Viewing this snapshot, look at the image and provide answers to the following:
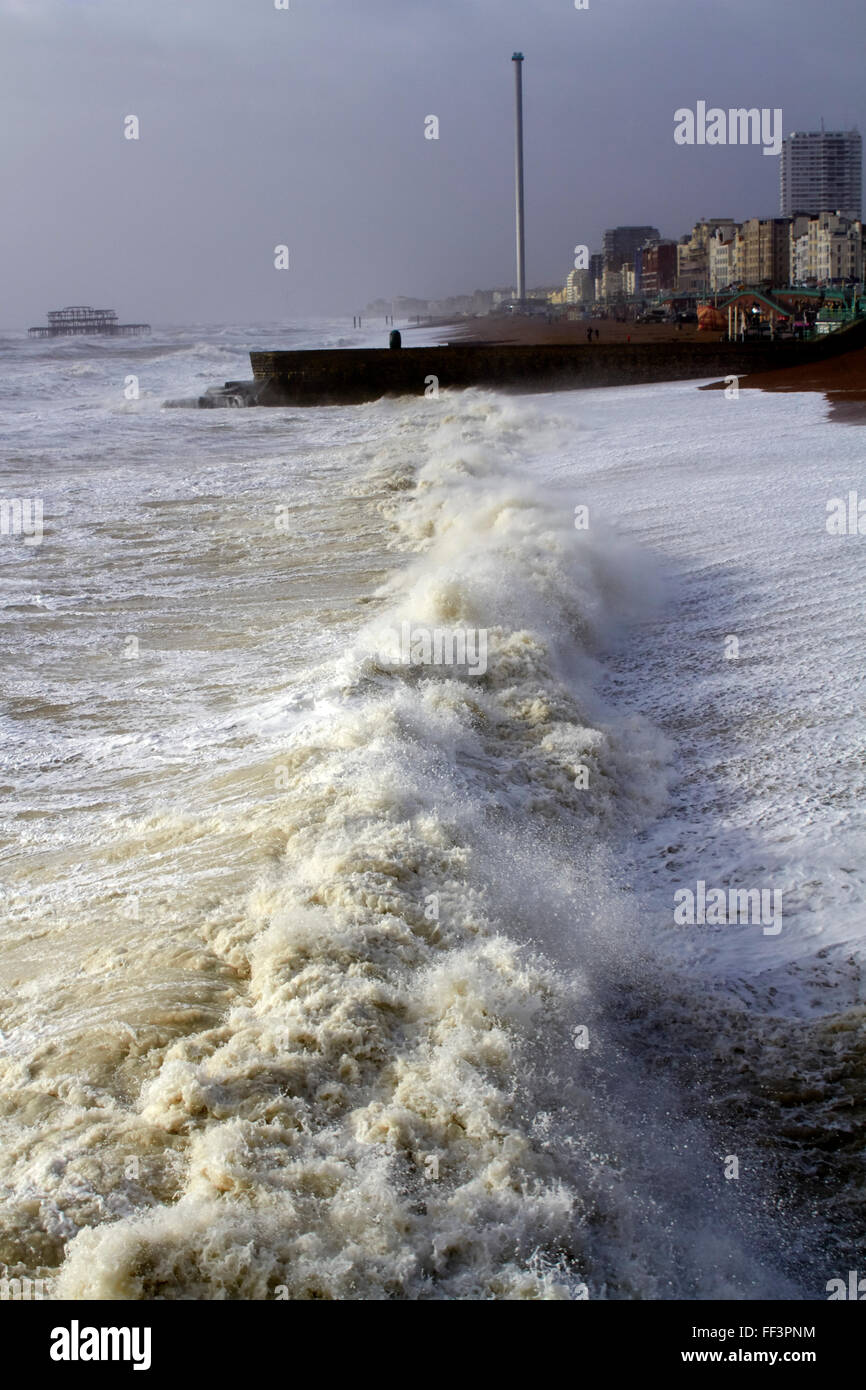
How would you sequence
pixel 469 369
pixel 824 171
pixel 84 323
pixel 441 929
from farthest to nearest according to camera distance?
pixel 824 171, pixel 84 323, pixel 469 369, pixel 441 929

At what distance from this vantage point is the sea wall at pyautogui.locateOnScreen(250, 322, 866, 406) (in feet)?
101

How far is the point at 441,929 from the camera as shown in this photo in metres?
4.44

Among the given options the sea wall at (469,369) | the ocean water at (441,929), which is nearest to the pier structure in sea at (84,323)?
the sea wall at (469,369)

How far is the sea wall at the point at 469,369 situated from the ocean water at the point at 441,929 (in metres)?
21.5

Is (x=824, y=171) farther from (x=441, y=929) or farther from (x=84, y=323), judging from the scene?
(x=441, y=929)

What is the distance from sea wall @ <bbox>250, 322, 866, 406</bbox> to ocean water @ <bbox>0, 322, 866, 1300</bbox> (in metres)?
21.5

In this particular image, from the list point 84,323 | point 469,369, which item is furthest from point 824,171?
point 469,369

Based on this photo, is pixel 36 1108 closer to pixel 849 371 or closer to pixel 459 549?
pixel 459 549

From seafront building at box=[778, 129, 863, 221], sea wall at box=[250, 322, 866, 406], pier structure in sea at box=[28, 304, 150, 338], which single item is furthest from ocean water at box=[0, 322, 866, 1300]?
seafront building at box=[778, 129, 863, 221]

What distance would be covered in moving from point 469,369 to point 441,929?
2922cm

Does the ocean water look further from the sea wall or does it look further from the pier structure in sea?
the pier structure in sea

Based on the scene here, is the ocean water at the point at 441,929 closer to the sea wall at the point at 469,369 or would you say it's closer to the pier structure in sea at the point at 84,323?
the sea wall at the point at 469,369
